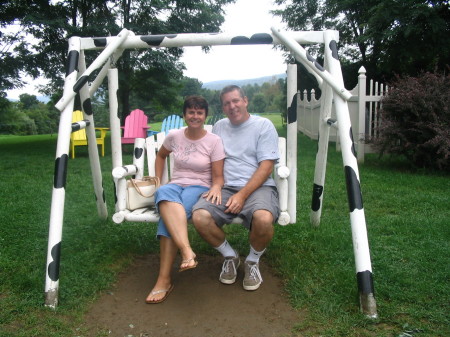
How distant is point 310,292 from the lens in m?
2.86

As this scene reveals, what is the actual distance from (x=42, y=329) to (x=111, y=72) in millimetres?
1855

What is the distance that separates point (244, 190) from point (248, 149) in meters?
0.34

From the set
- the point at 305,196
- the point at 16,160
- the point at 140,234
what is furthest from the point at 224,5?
the point at 140,234

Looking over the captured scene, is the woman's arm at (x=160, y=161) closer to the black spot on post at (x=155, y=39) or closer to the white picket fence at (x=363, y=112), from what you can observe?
the black spot on post at (x=155, y=39)

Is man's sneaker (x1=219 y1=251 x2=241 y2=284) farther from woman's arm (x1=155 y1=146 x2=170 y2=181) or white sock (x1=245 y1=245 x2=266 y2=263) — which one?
woman's arm (x1=155 y1=146 x2=170 y2=181)

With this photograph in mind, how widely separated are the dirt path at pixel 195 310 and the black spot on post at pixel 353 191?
743 mm

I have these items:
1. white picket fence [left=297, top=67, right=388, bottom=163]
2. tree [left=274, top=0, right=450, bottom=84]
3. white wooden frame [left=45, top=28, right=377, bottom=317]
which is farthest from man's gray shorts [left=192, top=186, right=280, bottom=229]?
tree [left=274, top=0, right=450, bottom=84]

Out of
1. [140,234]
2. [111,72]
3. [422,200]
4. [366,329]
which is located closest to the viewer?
[366,329]

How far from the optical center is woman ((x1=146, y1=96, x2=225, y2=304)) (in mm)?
2811

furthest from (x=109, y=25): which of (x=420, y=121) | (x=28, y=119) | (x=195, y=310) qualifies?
(x=28, y=119)

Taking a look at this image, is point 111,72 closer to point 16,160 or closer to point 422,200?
point 422,200

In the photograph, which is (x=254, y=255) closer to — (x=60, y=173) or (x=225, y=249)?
(x=225, y=249)

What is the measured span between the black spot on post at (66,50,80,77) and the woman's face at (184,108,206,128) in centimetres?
82

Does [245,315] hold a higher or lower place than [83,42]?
lower
